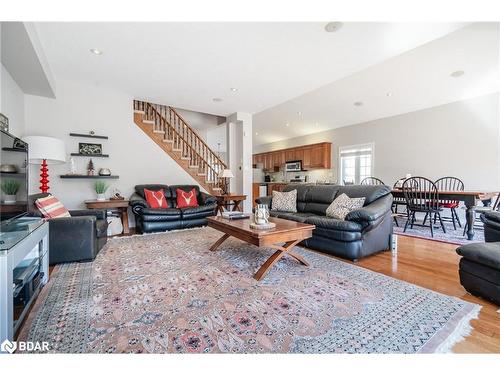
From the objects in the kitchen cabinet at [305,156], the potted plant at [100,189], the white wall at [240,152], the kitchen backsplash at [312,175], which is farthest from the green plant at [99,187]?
the kitchen backsplash at [312,175]

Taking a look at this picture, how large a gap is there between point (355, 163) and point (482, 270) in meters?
5.13

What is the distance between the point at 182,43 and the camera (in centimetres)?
300

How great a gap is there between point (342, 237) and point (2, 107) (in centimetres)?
447

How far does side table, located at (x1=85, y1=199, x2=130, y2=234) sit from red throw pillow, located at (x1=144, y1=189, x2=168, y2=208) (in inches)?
14.8

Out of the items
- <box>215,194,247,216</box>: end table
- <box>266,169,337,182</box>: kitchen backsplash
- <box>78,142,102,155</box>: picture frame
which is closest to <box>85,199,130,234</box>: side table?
<box>78,142,102,155</box>: picture frame

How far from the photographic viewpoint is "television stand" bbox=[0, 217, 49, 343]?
123 centimetres

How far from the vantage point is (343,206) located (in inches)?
126

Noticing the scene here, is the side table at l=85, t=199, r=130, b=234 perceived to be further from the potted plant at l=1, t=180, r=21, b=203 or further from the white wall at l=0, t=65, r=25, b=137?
the potted plant at l=1, t=180, r=21, b=203

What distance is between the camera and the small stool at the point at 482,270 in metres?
1.73

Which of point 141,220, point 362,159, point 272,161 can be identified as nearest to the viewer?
point 141,220

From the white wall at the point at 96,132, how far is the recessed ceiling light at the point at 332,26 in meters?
3.98
